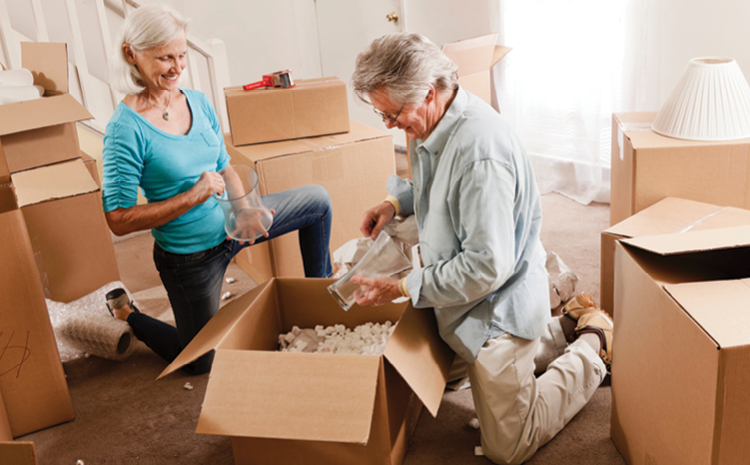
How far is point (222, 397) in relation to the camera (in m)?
1.39

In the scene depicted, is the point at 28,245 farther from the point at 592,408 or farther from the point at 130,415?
the point at 592,408

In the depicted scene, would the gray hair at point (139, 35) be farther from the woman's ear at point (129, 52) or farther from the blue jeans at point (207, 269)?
the blue jeans at point (207, 269)

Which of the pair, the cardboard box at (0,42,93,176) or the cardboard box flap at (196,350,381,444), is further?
the cardboard box at (0,42,93,176)

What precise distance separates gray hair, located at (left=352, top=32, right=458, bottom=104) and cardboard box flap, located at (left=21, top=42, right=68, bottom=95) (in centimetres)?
165

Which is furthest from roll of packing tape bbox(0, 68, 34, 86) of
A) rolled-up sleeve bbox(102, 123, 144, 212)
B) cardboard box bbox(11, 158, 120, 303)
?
rolled-up sleeve bbox(102, 123, 144, 212)

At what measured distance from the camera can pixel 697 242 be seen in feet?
4.10

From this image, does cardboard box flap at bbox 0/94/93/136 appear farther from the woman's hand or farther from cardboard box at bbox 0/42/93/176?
the woman's hand

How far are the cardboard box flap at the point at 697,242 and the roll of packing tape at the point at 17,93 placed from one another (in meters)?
2.09

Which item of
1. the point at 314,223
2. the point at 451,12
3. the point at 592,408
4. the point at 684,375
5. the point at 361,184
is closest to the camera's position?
the point at 684,375

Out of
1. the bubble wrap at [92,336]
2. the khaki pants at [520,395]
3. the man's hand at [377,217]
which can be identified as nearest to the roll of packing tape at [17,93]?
the bubble wrap at [92,336]

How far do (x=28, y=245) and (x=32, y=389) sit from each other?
1.49 ft

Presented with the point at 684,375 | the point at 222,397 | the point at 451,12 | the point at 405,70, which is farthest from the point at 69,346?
the point at 451,12

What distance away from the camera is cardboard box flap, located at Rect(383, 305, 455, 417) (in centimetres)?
139

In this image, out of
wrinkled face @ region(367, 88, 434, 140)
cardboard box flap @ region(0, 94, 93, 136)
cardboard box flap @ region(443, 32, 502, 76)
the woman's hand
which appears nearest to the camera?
wrinkled face @ region(367, 88, 434, 140)
